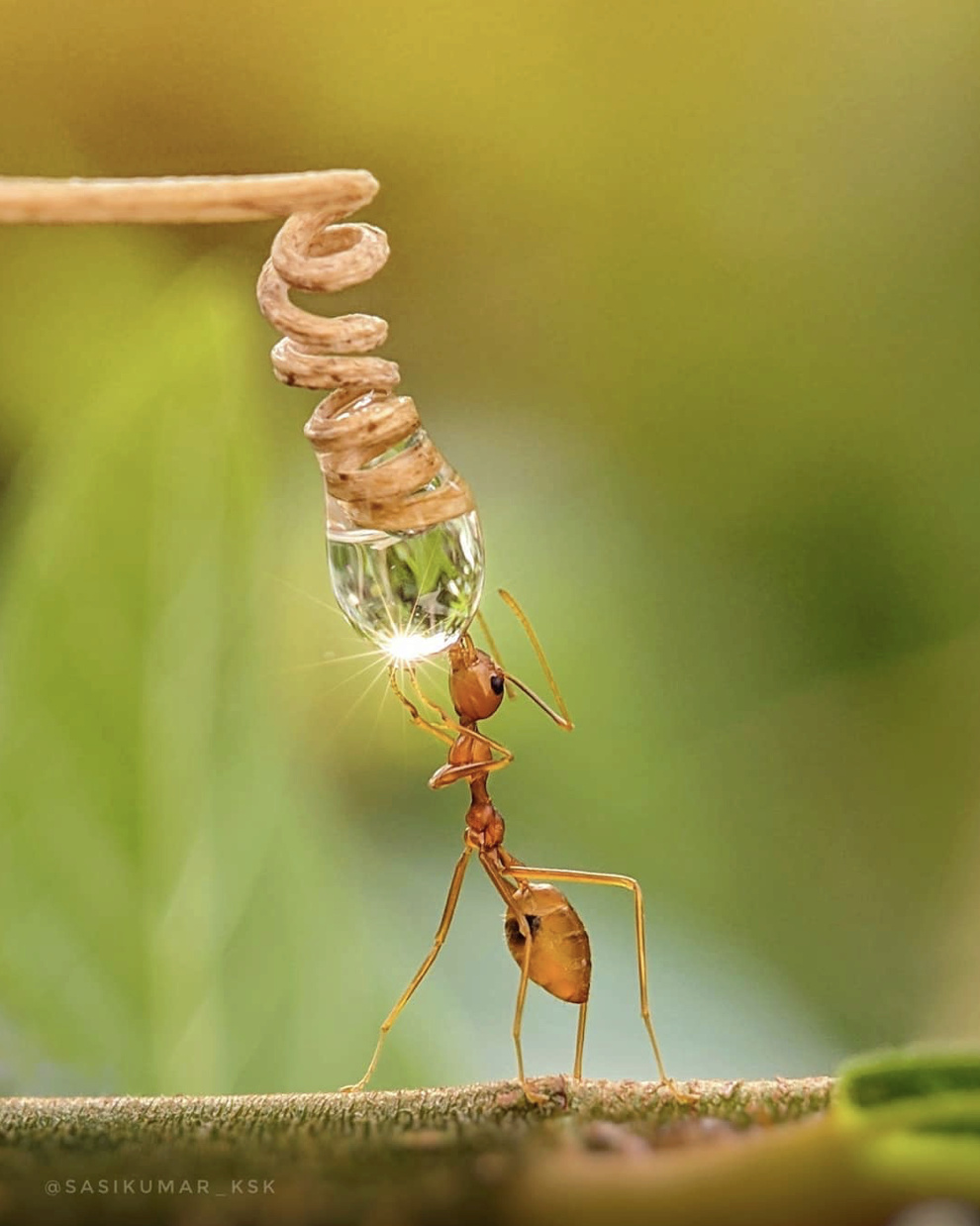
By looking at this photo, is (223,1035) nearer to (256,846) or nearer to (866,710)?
(256,846)

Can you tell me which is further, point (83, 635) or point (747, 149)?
point (747, 149)

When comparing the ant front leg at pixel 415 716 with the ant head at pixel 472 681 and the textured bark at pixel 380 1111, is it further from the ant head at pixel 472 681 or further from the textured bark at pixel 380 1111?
the textured bark at pixel 380 1111

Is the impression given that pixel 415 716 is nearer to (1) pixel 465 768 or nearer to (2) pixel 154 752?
(1) pixel 465 768

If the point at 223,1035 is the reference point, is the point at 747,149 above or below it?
above

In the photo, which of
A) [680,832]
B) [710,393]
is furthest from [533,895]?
[710,393]

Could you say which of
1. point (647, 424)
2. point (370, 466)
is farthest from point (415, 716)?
point (647, 424)

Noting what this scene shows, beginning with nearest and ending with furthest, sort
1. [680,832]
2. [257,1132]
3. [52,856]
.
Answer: [257,1132]
[52,856]
[680,832]

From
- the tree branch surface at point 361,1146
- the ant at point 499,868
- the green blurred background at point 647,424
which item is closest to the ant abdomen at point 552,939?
the ant at point 499,868
